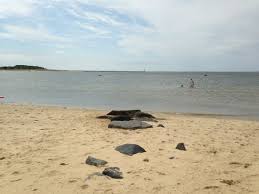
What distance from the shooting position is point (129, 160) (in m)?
7.82

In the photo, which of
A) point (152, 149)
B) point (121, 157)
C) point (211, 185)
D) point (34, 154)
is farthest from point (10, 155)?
point (211, 185)

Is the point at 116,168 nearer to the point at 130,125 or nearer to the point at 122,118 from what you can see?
the point at 130,125

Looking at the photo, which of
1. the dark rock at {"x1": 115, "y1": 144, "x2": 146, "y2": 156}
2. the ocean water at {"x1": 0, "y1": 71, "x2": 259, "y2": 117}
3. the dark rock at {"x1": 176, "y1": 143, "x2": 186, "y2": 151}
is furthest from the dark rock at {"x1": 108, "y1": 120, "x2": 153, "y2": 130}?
the ocean water at {"x1": 0, "y1": 71, "x2": 259, "y2": 117}

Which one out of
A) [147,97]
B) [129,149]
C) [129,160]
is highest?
[129,149]

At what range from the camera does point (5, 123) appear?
509 inches

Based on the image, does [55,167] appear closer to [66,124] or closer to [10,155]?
[10,155]

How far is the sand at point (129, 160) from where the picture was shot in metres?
6.22

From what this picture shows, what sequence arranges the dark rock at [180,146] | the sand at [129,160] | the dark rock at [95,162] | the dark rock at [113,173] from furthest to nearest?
the dark rock at [180,146]
the dark rock at [95,162]
the dark rock at [113,173]
the sand at [129,160]

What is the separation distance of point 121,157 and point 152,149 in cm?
120

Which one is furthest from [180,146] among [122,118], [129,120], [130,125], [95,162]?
[122,118]

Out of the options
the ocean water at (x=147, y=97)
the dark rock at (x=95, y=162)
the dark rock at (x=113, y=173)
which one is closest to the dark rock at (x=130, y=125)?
the dark rock at (x=95, y=162)

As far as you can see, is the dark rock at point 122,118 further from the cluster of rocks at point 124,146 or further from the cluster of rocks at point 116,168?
the cluster of rocks at point 116,168

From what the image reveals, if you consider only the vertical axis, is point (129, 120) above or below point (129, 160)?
above

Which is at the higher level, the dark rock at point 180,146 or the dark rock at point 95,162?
the dark rock at point 180,146
